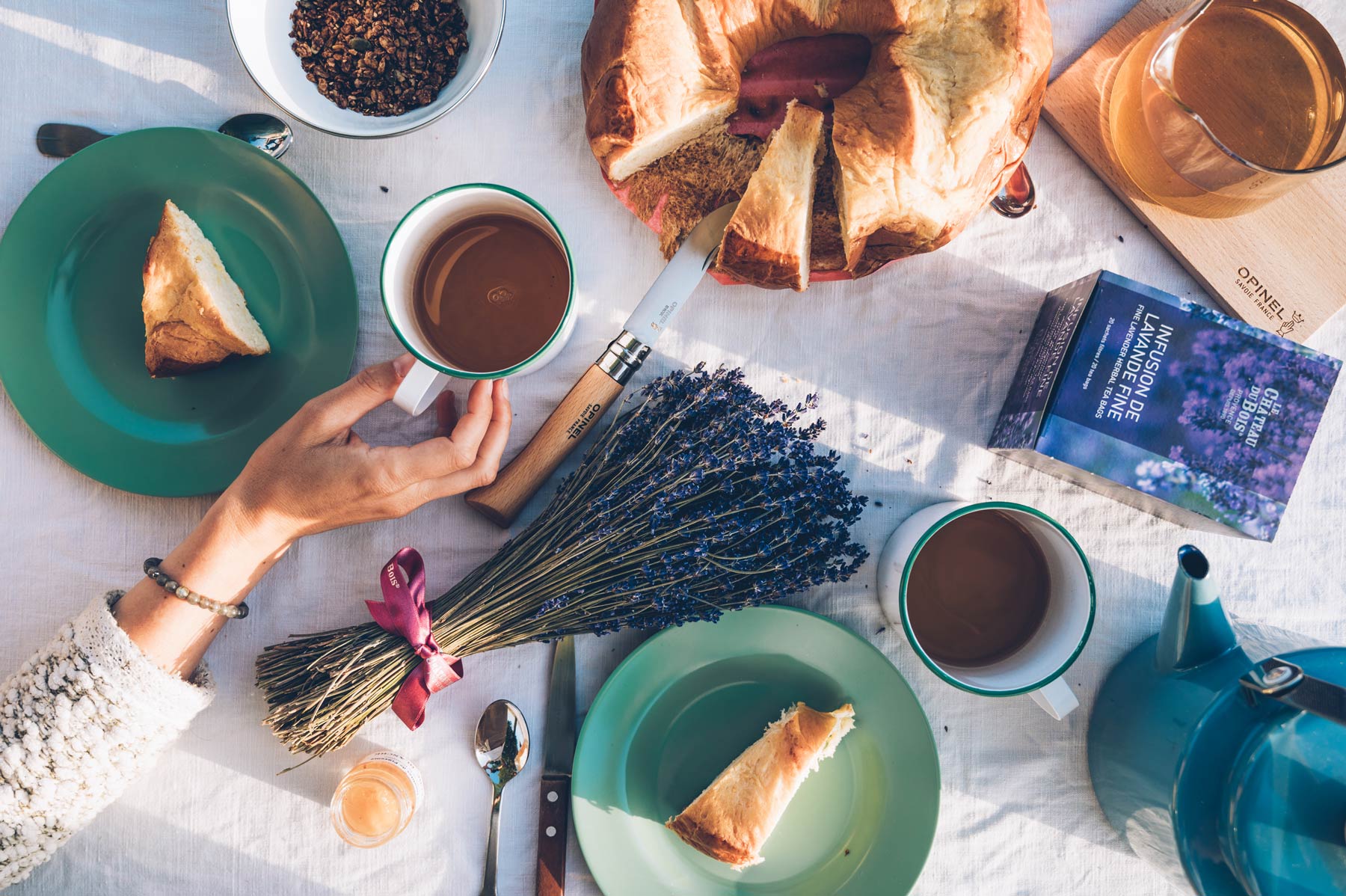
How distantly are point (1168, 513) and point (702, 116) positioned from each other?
87cm

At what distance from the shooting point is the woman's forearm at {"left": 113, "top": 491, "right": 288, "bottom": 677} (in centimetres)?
100

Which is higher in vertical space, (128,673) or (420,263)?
(420,263)

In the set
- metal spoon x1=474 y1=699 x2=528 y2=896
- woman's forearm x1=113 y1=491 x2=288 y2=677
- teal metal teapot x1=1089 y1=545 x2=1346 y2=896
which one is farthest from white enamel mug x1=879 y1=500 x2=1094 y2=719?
woman's forearm x1=113 y1=491 x2=288 y2=677

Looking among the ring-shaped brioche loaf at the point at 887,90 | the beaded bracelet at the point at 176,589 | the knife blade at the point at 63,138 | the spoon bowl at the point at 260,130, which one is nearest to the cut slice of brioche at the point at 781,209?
the ring-shaped brioche loaf at the point at 887,90

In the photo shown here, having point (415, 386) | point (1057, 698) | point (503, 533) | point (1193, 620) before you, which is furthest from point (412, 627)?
point (1193, 620)

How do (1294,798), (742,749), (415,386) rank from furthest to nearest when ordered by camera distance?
(742,749) < (415,386) < (1294,798)

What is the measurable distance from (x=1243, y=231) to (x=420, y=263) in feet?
3.77

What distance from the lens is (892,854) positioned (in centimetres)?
107

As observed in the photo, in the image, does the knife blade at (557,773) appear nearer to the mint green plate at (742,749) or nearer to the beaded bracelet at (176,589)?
the mint green plate at (742,749)

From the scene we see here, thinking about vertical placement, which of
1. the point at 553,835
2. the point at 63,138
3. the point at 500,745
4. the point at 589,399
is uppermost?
the point at 63,138

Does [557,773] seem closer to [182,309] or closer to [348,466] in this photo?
[348,466]

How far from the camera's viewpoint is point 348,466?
0.96 metres

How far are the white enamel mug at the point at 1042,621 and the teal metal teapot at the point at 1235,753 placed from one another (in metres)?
0.10

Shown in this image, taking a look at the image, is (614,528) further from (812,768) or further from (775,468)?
(812,768)
